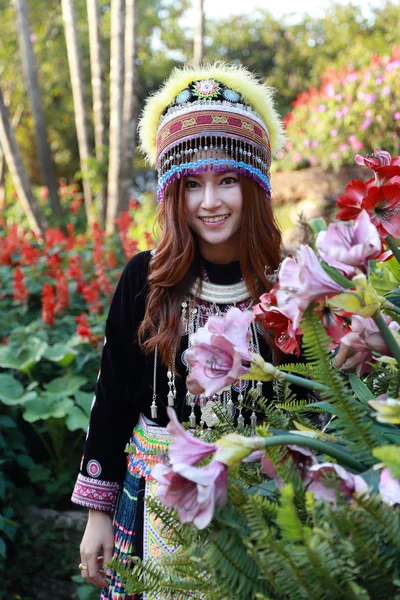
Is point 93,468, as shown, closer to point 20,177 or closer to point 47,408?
point 47,408

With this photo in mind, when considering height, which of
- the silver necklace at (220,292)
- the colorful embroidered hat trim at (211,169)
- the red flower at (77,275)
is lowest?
the silver necklace at (220,292)

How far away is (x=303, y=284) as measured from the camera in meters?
0.76

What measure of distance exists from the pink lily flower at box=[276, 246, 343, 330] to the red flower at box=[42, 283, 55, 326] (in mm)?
2886

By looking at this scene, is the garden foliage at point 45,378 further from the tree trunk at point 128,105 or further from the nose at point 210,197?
the tree trunk at point 128,105

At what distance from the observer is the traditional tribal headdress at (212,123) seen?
1827mm

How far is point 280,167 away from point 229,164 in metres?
6.32

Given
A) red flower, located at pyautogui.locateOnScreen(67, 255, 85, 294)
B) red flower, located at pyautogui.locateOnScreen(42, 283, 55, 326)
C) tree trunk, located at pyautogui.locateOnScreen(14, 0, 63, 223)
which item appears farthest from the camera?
tree trunk, located at pyautogui.locateOnScreen(14, 0, 63, 223)

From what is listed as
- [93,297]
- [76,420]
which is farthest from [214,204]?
[93,297]

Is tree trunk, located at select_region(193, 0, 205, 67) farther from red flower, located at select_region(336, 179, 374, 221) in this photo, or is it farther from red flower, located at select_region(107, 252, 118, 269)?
red flower, located at select_region(336, 179, 374, 221)

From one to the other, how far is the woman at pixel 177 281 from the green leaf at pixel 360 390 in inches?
33.6

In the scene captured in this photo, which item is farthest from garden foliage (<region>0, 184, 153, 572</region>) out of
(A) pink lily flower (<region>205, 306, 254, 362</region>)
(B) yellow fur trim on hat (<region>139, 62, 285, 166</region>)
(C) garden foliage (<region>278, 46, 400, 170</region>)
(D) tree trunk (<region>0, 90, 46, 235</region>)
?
(C) garden foliage (<region>278, 46, 400, 170</region>)

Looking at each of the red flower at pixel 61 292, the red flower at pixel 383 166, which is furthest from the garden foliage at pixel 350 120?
the red flower at pixel 383 166

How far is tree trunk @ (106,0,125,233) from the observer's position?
6199mm

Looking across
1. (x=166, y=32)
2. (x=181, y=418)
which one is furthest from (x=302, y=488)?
(x=166, y=32)
